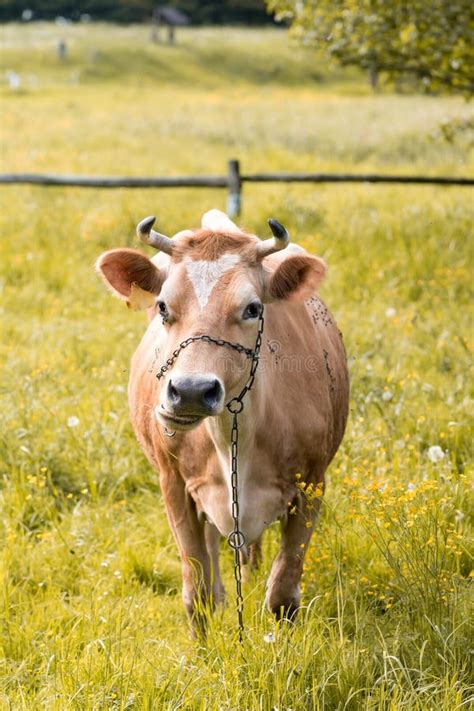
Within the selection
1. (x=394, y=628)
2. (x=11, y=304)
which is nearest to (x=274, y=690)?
(x=394, y=628)

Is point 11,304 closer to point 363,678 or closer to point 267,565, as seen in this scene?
point 267,565

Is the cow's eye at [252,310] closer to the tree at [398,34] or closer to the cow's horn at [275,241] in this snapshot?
the cow's horn at [275,241]

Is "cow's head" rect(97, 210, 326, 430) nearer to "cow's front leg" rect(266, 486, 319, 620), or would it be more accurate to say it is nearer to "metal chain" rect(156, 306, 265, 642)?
"metal chain" rect(156, 306, 265, 642)

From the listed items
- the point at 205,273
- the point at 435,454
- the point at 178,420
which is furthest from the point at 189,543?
the point at 435,454

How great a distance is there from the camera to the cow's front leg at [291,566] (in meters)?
3.87

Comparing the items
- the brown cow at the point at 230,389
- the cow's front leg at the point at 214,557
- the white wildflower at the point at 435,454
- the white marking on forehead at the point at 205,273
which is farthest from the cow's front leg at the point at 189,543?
the white wildflower at the point at 435,454

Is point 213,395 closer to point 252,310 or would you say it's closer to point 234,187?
point 252,310

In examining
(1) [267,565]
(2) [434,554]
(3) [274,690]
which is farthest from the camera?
(1) [267,565]

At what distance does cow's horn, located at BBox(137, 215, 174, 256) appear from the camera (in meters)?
3.36

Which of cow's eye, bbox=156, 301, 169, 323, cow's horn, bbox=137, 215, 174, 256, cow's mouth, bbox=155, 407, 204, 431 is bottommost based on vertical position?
cow's mouth, bbox=155, 407, 204, 431

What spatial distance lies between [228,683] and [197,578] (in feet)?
2.76

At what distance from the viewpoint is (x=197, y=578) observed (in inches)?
154

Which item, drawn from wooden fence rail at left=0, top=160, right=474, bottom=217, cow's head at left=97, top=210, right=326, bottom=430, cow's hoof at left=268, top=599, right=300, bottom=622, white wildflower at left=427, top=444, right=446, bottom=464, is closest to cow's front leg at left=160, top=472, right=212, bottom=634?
cow's hoof at left=268, top=599, right=300, bottom=622

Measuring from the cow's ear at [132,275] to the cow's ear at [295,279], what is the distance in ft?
1.46
